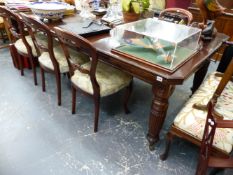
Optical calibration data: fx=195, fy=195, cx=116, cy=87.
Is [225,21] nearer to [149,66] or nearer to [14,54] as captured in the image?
[149,66]

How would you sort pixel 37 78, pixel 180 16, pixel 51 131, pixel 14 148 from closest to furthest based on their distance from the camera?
pixel 14 148
pixel 51 131
pixel 180 16
pixel 37 78

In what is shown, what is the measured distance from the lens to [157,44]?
1319mm

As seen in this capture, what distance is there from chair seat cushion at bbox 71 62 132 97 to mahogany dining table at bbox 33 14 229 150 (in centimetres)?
24

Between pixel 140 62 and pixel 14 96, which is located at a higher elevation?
pixel 140 62

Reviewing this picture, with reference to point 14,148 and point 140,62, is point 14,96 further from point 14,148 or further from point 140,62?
point 140,62

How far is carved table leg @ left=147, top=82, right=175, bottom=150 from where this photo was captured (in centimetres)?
123

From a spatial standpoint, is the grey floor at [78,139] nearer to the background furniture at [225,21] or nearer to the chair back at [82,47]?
the chair back at [82,47]

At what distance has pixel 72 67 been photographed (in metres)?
1.66

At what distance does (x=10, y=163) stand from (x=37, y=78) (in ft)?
4.09

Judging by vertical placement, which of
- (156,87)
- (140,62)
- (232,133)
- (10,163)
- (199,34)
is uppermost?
(199,34)

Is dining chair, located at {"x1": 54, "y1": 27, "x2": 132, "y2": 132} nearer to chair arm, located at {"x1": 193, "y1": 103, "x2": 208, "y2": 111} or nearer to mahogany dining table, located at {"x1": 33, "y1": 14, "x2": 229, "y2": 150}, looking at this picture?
mahogany dining table, located at {"x1": 33, "y1": 14, "x2": 229, "y2": 150}

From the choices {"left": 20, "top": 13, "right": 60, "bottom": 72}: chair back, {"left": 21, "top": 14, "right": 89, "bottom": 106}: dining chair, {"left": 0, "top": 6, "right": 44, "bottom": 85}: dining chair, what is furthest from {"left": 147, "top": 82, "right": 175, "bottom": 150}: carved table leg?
{"left": 0, "top": 6, "right": 44, "bottom": 85}: dining chair

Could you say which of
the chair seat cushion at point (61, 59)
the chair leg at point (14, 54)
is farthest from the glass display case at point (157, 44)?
the chair leg at point (14, 54)

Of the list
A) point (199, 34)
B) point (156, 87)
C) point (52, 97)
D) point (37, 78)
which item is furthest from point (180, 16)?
point (37, 78)
